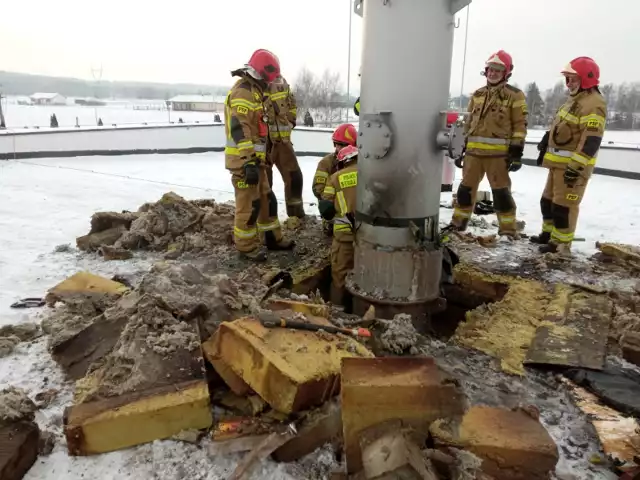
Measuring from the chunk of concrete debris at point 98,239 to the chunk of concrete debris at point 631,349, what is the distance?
181 inches

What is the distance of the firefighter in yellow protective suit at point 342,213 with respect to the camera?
4012 millimetres

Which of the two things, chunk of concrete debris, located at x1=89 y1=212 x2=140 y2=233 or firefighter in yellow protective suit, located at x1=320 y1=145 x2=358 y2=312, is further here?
chunk of concrete debris, located at x1=89 y1=212 x2=140 y2=233

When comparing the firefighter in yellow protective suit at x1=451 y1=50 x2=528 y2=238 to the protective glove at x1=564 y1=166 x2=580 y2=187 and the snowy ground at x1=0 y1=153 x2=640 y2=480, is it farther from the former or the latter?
the snowy ground at x1=0 y1=153 x2=640 y2=480

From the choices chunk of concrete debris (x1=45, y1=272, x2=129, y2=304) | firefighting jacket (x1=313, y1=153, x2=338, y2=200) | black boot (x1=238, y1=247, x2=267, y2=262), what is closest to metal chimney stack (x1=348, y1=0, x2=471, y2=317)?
black boot (x1=238, y1=247, x2=267, y2=262)

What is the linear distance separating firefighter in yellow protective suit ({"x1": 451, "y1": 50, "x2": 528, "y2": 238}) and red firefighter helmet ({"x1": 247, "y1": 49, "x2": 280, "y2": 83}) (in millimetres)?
2326

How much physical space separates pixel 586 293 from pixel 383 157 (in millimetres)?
1923

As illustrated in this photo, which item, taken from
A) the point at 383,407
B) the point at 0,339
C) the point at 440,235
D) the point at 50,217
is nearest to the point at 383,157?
the point at 440,235

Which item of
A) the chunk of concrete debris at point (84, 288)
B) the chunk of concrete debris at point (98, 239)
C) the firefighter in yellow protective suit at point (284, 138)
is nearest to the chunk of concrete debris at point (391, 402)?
the chunk of concrete debris at point (84, 288)

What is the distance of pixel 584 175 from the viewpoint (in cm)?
495

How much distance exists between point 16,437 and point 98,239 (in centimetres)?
339

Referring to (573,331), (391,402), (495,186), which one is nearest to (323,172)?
(495,186)

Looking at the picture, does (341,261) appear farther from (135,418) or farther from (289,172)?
(135,418)

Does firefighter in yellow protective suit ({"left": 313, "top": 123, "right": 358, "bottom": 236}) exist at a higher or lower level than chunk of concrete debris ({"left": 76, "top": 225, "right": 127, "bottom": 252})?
higher

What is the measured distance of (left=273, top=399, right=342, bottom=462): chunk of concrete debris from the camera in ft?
7.00
